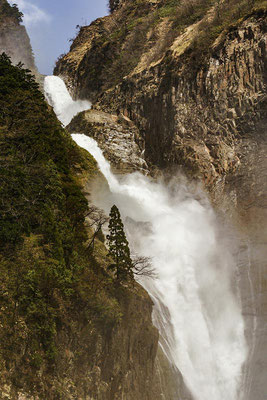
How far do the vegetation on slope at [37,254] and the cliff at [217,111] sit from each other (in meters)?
12.6

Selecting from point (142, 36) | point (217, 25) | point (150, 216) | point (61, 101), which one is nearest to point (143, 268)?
point (150, 216)

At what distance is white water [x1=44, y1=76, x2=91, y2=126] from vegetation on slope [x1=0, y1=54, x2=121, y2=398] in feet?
101

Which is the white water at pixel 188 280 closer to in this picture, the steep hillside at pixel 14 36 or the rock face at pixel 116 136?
the rock face at pixel 116 136

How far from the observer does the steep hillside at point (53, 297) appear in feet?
29.3

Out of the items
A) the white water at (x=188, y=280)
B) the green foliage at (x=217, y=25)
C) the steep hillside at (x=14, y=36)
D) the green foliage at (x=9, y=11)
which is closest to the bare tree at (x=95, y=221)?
the white water at (x=188, y=280)

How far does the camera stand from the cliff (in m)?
26.4

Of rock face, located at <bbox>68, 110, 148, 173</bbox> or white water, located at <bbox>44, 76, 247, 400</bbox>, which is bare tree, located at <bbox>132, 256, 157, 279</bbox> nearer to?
white water, located at <bbox>44, 76, 247, 400</bbox>

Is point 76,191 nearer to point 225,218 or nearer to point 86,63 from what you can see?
point 225,218

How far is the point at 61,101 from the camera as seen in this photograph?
52.9 metres

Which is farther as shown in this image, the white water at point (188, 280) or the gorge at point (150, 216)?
the white water at point (188, 280)

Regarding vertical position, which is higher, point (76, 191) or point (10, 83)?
point (10, 83)

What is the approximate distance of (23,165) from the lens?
14289 mm

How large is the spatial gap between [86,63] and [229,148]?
106 feet

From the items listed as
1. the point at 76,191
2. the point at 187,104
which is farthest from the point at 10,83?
the point at 187,104
